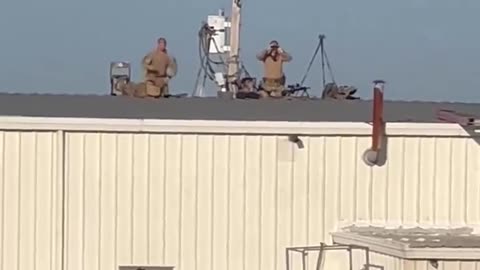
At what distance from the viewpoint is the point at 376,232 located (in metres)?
20.5

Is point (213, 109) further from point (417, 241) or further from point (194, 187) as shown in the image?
point (417, 241)

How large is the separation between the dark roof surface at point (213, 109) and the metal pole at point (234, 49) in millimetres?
1548

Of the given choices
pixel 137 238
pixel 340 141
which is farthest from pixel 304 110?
pixel 137 238

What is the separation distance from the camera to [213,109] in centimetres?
2334

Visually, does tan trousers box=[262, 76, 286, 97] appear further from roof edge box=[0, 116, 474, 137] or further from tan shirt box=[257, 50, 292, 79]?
roof edge box=[0, 116, 474, 137]

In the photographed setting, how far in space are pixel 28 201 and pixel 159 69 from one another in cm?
489

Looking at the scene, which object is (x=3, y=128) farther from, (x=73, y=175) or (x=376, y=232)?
(x=376, y=232)

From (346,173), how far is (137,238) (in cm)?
316

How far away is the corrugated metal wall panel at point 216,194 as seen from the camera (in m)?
20.8

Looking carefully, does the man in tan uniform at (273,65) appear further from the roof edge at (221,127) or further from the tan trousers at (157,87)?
the roof edge at (221,127)

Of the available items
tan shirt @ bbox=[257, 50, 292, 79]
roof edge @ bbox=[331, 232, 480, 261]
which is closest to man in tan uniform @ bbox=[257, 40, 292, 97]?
tan shirt @ bbox=[257, 50, 292, 79]

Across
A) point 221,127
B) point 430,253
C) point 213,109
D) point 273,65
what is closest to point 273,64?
point 273,65

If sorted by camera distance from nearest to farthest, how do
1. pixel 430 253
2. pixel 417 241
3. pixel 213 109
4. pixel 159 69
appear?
pixel 430 253, pixel 417 241, pixel 213 109, pixel 159 69

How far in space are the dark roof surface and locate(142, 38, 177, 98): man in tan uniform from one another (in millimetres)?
420
